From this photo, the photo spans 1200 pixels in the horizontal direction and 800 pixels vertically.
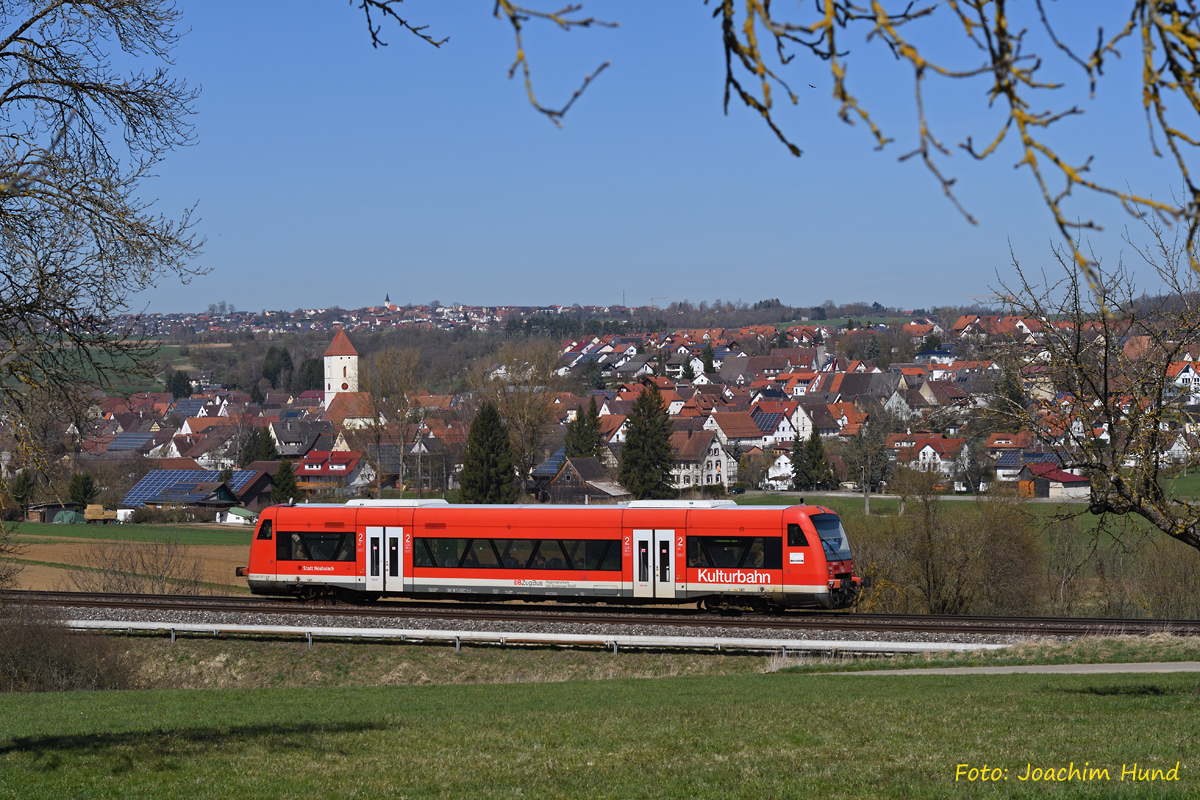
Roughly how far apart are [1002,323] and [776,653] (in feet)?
27.8

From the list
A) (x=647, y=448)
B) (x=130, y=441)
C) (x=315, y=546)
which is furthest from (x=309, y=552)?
(x=130, y=441)

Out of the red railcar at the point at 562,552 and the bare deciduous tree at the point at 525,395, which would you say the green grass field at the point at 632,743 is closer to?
the red railcar at the point at 562,552

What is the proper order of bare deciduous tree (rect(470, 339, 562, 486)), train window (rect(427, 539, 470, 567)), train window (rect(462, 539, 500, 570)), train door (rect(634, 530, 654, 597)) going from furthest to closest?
1. bare deciduous tree (rect(470, 339, 562, 486))
2. train window (rect(427, 539, 470, 567))
3. train window (rect(462, 539, 500, 570))
4. train door (rect(634, 530, 654, 597))

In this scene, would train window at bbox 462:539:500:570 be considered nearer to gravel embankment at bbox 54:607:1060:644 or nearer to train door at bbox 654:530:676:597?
gravel embankment at bbox 54:607:1060:644

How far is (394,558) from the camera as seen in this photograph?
27.7 metres

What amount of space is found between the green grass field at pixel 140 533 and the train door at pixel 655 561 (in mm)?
42511

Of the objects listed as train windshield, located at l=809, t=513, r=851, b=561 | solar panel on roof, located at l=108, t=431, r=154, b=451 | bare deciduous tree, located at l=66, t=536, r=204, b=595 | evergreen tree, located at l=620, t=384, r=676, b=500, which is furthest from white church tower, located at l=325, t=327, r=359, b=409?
train windshield, located at l=809, t=513, r=851, b=561

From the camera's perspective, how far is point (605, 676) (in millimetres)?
21734

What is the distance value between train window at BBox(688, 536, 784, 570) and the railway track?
45.7 inches

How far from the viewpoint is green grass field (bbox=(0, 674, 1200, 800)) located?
340 inches

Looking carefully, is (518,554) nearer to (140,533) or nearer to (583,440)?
(140,533)

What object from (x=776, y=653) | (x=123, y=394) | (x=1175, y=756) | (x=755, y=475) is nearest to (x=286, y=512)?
(x=776, y=653)

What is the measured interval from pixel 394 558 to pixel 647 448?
57.9 metres

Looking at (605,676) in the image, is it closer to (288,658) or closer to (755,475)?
(288,658)
